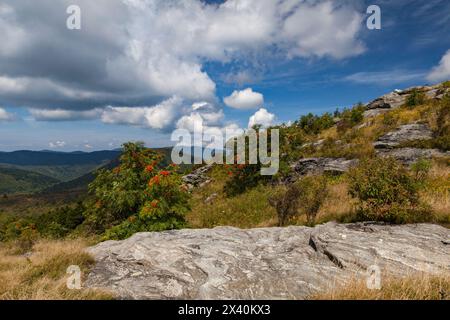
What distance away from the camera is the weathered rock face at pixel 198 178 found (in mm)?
28434

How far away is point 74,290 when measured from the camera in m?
4.60

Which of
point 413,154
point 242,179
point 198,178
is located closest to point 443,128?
point 413,154

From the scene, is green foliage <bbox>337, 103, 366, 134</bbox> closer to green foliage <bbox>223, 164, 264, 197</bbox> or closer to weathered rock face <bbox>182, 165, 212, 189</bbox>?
green foliage <bbox>223, 164, 264, 197</bbox>

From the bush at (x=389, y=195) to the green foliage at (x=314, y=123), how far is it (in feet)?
67.2

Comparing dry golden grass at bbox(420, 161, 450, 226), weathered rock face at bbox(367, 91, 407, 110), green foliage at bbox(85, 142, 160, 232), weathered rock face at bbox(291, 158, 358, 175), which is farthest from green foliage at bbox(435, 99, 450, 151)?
green foliage at bbox(85, 142, 160, 232)

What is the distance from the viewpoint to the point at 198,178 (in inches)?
1164

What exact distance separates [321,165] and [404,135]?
576cm

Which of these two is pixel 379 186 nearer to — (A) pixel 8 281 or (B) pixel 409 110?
(A) pixel 8 281

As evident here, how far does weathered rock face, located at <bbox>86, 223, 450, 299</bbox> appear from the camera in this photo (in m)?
4.93

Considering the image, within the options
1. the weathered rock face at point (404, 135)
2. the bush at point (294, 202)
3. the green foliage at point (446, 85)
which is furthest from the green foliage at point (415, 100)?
the bush at point (294, 202)

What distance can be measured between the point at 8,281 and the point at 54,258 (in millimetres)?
1417
